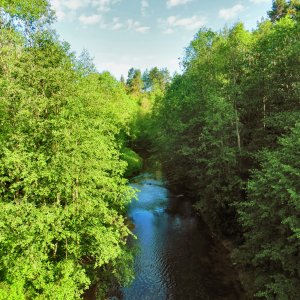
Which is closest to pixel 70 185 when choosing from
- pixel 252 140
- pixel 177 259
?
pixel 177 259

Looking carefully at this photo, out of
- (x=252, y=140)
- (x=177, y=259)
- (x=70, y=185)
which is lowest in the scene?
(x=177, y=259)

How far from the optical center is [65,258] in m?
17.2

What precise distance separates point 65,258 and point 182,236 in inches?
622

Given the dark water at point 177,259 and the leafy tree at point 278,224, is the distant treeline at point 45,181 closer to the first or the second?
the dark water at point 177,259

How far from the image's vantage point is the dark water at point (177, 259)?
70.1 ft

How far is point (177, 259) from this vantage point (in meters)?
25.6

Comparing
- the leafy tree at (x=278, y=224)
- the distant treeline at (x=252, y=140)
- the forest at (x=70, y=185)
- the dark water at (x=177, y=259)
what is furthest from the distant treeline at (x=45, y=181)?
the distant treeline at (x=252, y=140)

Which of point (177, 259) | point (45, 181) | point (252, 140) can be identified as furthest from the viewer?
point (252, 140)

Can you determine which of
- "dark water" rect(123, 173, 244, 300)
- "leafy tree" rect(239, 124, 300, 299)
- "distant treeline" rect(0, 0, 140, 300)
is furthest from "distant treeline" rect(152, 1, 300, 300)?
"distant treeline" rect(0, 0, 140, 300)

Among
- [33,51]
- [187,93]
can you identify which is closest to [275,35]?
[187,93]

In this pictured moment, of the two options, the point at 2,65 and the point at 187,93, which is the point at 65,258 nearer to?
the point at 2,65

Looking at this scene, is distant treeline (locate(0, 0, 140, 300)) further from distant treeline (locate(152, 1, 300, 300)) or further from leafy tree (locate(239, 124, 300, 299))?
distant treeline (locate(152, 1, 300, 300))

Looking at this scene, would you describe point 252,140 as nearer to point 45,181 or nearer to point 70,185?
point 70,185

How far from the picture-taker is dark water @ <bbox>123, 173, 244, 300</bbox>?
70.1 feet
